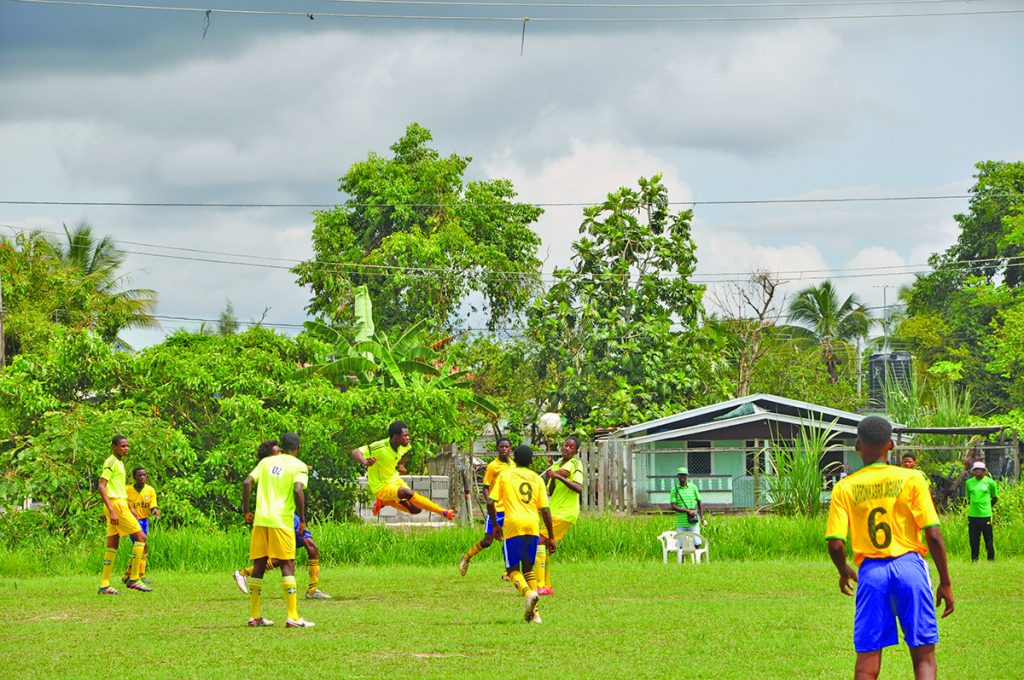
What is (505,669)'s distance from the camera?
9.89m

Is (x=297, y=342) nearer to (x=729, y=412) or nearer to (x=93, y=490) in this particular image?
(x=93, y=490)

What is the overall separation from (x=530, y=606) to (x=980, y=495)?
1070 centimetres

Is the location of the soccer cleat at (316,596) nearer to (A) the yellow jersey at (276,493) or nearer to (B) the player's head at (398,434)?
(B) the player's head at (398,434)

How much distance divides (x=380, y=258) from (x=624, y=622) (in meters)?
36.9

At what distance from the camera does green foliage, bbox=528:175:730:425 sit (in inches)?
1602

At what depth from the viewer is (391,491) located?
15.9 m

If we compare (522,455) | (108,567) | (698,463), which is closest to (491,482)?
(522,455)

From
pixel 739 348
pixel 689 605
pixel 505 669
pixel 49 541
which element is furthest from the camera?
pixel 739 348

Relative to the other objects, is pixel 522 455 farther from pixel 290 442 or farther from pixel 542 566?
pixel 542 566

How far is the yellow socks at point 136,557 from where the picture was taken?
55.7 feet

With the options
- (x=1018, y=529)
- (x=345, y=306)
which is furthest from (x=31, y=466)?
(x=345, y=306)

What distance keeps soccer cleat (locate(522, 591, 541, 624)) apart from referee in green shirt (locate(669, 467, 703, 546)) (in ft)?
27.2

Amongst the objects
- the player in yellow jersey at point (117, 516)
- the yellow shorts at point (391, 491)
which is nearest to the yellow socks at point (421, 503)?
the yellow shorts at point (391, 491)

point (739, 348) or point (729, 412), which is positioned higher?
point (739, 348)
